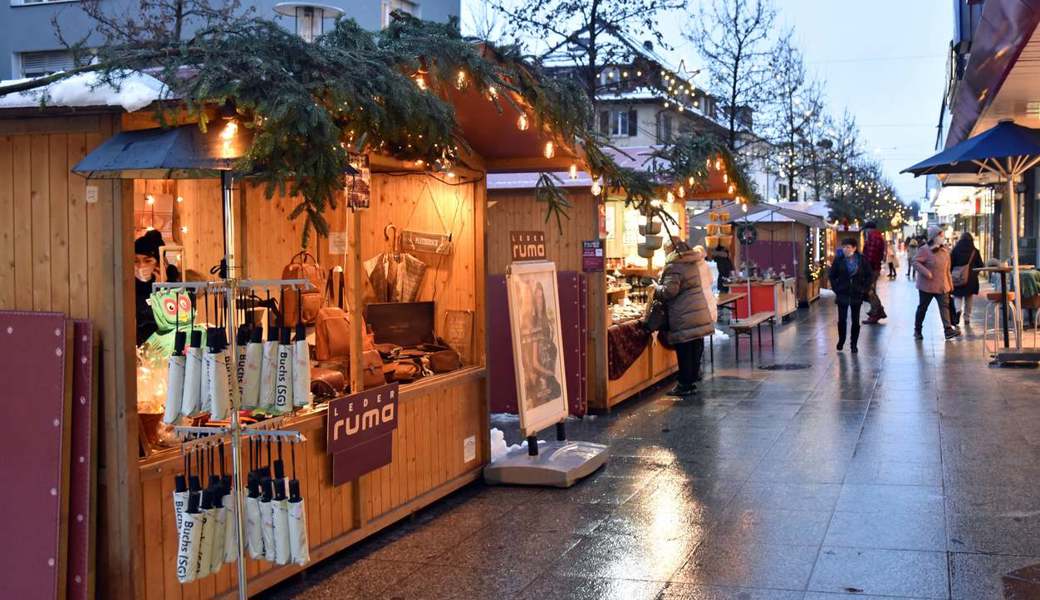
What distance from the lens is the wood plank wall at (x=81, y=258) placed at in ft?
15.2

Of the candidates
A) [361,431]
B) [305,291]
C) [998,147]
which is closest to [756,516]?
[361,431]

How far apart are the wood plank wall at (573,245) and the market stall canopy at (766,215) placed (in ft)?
35.9

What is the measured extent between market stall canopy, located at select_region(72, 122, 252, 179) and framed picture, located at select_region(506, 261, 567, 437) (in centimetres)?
360

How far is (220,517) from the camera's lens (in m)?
4.38

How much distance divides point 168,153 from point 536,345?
4.39 meters

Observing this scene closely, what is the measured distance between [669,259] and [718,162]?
1.24 meters

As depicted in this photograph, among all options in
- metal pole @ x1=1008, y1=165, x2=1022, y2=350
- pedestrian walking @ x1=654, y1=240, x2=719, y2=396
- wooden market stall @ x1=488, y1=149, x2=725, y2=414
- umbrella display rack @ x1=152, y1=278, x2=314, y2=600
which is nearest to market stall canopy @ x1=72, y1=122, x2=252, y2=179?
umbrella display rack @ x1=152, y1=278, x2=314, y2=600

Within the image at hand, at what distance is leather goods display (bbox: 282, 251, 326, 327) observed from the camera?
703cm

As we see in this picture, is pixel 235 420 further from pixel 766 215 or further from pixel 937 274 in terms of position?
pixel 766 215

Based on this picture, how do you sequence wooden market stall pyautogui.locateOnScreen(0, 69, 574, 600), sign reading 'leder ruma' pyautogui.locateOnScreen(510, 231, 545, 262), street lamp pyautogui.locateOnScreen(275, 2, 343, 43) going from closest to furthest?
wooden market stall pyautogui.locateOnScreen(0, 69, 574, 600), street lamp pyautogui.locateOnScreen(275, 2, 343, 43), sign reading 'leder ruma' pyautogui.locateOnScreen(510, 231, 545, 262)

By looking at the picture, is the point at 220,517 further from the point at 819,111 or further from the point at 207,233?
the point at 819,111

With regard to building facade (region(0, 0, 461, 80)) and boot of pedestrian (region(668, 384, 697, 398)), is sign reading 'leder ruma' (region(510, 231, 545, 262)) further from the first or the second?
building facade (region(0, 0, 461, 80))

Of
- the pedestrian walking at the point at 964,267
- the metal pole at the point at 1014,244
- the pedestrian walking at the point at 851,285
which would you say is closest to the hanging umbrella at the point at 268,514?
the metal pole at the point at 1014,244

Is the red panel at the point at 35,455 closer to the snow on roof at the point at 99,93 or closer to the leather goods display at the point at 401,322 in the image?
the snow on roof at the point at 99,93
